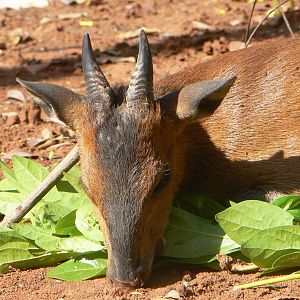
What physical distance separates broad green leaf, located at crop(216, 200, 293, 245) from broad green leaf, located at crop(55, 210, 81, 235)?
141 cm

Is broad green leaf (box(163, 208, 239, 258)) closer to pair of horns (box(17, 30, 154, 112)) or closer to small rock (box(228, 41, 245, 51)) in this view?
pair of horns (box(17, 30, 154, 112))

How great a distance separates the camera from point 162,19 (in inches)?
560

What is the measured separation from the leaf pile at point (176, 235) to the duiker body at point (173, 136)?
0.89 feet

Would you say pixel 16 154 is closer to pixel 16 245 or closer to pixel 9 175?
pixel 9 175

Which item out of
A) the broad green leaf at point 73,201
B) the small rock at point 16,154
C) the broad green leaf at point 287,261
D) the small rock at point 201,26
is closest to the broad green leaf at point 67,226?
the broad green leaf at point 73,201

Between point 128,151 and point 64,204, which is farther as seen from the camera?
point 64,204

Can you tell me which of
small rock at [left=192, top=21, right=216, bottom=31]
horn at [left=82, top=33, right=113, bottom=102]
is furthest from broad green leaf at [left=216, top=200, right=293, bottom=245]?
small rock at [left=192, top=21, right=216, bottom=31]

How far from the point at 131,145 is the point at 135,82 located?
1.63 feet

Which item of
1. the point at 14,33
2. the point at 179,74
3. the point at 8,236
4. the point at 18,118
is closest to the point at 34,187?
the point at 8,236

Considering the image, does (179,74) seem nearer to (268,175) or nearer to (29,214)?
(268,175)

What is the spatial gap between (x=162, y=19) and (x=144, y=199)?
8.35 metres

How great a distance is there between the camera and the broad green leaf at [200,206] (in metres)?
7.17

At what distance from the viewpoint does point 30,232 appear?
23.6ft

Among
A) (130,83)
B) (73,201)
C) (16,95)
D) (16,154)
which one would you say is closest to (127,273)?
(130,83)
